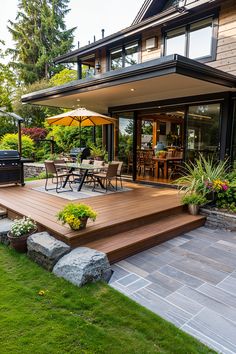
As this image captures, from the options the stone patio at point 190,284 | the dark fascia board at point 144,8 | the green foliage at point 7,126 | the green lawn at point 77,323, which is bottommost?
the stone patio at point 190,284

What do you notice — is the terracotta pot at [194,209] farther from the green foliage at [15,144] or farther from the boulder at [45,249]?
the green foliage at [15,144]

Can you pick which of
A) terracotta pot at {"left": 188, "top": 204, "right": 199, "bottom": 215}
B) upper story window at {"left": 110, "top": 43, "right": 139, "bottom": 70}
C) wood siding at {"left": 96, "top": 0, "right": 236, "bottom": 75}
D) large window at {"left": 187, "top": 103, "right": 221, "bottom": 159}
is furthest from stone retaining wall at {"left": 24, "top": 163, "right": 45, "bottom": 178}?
wood siding at {"left": 96, "top": 0, "right": 236, "bottom": 75}

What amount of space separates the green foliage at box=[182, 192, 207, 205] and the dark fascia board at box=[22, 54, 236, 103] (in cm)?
229

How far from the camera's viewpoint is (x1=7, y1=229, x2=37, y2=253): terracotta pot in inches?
142

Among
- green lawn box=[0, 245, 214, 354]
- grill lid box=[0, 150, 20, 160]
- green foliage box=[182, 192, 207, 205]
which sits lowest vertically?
green lawn box=[0, 245, 214, 354]

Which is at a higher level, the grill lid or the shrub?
the grill lid

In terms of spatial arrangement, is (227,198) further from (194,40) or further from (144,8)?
(144,8)

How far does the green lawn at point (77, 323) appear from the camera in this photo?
1988 millimetres

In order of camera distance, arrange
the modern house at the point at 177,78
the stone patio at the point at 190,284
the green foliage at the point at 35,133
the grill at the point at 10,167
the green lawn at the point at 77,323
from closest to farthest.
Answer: the green lawn at the point at 77,323
the stone patio at the point at 190,284
the modern house at the point at 177,78
the grill at the point at 10,167
the green foliage at the point at 35,133

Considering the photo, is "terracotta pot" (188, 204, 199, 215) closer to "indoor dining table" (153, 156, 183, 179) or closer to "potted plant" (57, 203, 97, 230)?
"potted plant" (57, 203, 97, 230)

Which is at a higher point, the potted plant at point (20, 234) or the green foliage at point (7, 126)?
the green foliage at point (7, 126)

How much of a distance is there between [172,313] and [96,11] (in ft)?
80.3

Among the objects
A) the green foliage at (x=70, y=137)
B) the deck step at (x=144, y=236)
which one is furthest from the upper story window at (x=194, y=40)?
the green foliage at (x=70, y=137)

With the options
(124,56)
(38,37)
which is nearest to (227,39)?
(124,56)
